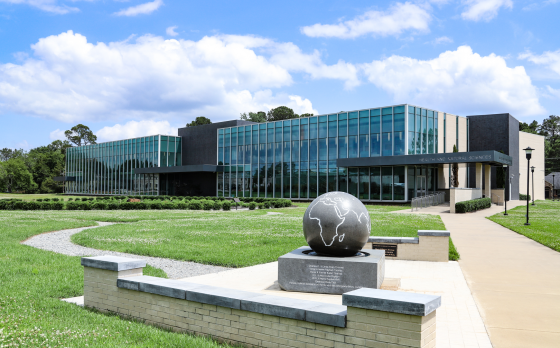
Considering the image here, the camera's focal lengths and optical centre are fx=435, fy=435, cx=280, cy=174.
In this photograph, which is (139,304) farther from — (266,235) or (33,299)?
(266,235)

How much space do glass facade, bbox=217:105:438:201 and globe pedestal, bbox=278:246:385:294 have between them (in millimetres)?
35977

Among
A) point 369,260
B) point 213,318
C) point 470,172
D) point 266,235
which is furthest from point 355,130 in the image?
point 213,318

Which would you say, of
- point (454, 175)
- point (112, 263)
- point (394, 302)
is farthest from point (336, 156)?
point (394, 302)

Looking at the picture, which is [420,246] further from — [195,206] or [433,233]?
[195,206]

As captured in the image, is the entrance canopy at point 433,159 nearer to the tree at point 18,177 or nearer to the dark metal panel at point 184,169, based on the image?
the dark metal panel at point 184,169

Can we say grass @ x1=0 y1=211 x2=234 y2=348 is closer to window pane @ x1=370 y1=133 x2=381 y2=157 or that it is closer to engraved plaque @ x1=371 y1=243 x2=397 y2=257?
engraved plaque @ x1=371 y1=243 x2=397 y2=257

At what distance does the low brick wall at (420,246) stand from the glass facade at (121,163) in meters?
58.1

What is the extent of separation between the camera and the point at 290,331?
215 inches

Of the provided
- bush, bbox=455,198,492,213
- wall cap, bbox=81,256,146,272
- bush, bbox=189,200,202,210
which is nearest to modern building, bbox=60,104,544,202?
bush, bbox=455,198,492,213

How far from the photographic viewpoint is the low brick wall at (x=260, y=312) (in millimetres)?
4820

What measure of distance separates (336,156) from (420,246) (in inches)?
1391

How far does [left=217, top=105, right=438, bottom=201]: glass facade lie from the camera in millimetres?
43625

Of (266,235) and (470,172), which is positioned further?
(470,172)

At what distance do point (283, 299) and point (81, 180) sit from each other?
86.9 meters
